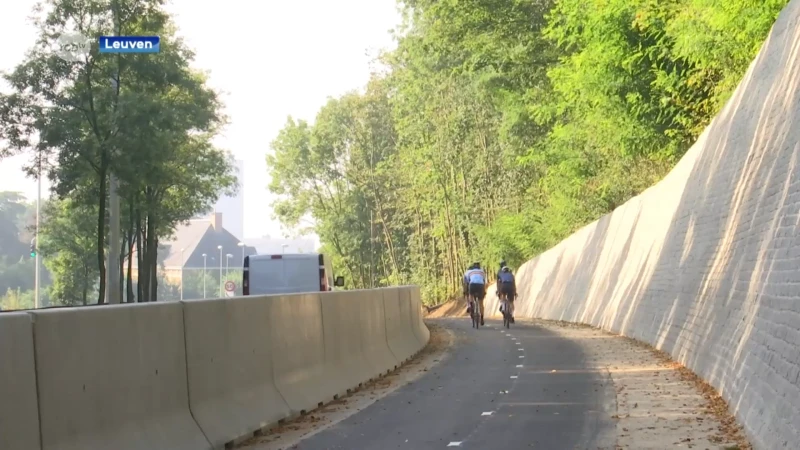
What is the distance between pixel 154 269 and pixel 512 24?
71.8ft

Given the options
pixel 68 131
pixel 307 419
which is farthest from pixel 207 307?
pixel 68 131

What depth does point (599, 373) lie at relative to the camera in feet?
Result: 59.9

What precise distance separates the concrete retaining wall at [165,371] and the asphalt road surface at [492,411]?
2.76ft

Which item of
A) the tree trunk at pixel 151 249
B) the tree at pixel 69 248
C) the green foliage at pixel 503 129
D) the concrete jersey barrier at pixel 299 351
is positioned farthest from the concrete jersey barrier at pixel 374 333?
the tree at pixel 69 248

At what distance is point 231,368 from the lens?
11680mm

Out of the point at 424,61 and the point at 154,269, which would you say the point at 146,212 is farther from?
the point at 424,61

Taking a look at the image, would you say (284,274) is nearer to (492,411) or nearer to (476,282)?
(476,282)

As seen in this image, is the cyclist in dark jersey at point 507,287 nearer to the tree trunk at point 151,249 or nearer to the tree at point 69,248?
the tree trunk at point 151,249

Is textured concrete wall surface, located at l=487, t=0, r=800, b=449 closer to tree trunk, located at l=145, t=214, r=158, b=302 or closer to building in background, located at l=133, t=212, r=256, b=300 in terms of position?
tree trunk, located at l=145, t=214, r=158, b=302

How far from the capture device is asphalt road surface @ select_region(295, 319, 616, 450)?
11.3m
